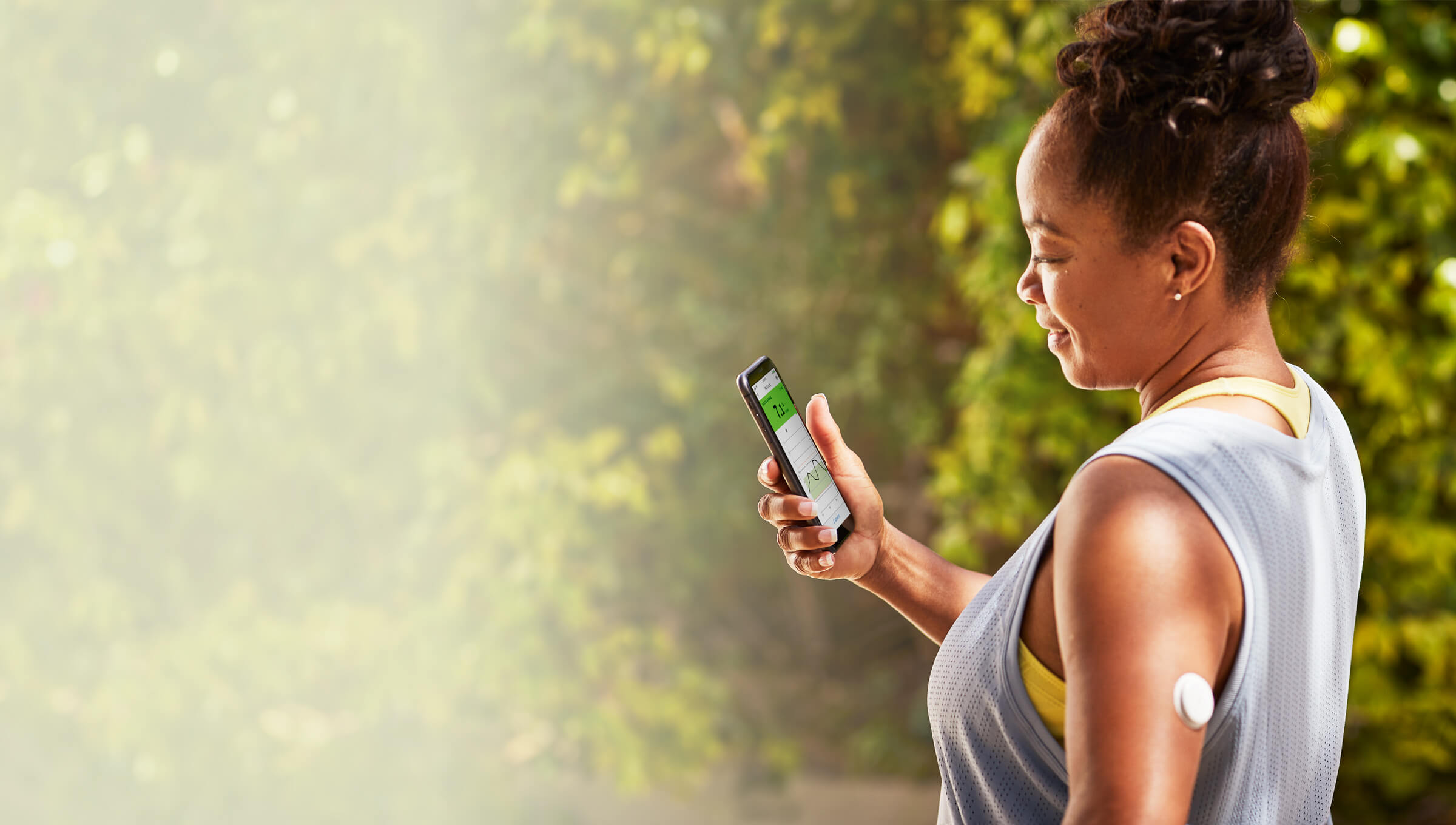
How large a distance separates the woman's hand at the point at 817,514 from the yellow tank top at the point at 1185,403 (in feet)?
0.82

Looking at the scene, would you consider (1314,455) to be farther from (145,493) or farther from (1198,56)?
(145,493)

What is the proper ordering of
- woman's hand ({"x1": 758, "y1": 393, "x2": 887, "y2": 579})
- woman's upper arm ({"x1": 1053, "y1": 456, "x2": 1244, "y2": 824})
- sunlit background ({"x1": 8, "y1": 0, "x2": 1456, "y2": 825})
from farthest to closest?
sunlit background ({"x1": 8, "y1": 0, "x2": 1456, "y2": 825}) → woman's hand ({"x1": 758, "y1": 393, "x2": 887, "y2": 579}) → woman's upper arm ({"x1": 1053, "y1": 456, "x2": 1244, "y2": 824})

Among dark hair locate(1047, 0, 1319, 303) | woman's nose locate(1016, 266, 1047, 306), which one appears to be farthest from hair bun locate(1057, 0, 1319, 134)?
woman's nose locate(1016, 266, 1047, 306)

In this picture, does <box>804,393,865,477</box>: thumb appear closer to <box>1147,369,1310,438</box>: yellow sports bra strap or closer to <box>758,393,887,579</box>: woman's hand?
<box>758,393,887,579</box>: woman's hand

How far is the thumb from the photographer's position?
835mm

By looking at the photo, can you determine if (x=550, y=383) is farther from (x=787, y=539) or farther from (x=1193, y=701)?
(x=1193, y=701)

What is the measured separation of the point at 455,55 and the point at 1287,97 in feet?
7.02

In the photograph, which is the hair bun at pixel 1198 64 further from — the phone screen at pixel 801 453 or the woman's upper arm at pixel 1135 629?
the phone screen at pixel 801 453

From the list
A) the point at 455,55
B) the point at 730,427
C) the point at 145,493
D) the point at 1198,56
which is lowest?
the point at 730,427

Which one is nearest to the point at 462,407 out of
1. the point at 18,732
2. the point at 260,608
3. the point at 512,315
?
the point at 512,315

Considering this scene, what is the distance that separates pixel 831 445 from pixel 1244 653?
1.26ft

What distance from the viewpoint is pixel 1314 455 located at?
586 mm

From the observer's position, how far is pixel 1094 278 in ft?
1.96

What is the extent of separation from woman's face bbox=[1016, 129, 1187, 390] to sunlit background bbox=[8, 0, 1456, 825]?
4.16ft
